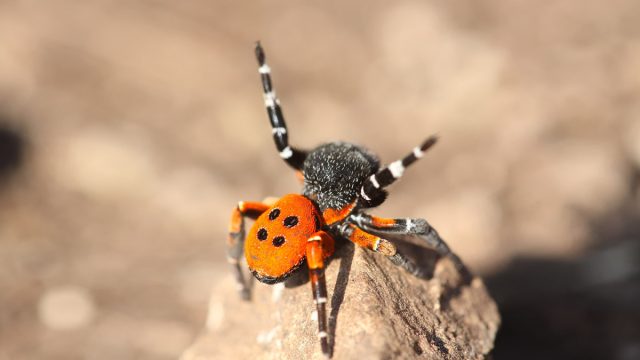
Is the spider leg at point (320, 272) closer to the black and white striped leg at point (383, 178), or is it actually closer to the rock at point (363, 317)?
the rock at point (363, 317)

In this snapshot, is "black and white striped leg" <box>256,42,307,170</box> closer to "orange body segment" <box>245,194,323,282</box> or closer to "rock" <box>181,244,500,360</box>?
"orange body segment" <box>245,194,323,282</box>

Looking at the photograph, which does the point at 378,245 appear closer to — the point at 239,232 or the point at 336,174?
the point at 336,174

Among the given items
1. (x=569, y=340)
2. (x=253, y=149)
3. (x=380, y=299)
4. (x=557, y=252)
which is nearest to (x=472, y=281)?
(x=380, y=299)

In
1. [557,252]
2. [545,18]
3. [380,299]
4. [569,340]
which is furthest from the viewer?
[545,18]

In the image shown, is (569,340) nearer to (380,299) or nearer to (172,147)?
(380,299)

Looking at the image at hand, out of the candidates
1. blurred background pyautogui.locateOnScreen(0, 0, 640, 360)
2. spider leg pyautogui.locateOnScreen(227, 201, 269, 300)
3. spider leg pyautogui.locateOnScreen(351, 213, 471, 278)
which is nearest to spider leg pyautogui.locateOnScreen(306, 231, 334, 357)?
spider leg pyautogui.locateOnScreen(351, 213, 471, 278)

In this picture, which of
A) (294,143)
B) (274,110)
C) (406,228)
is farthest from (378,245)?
(294,143)
